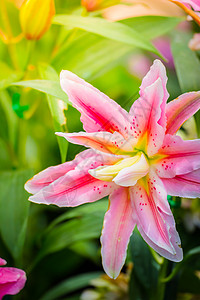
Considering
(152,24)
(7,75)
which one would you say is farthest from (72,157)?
(152,24)

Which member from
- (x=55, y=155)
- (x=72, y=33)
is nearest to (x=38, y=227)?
(x=55, y=155)

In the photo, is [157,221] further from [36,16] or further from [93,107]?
[36,16]

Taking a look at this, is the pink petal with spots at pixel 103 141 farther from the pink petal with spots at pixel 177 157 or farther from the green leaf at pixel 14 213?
the green leaf at pixel 14 213

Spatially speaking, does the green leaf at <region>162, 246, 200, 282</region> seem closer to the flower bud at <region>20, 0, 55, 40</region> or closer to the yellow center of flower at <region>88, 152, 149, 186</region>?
the yellow center of flower at <region>88, 152, 149, 186</region>

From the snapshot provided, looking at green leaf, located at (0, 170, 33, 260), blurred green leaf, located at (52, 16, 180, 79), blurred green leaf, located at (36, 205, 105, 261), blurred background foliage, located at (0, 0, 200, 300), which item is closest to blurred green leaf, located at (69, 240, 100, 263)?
blurred background foliage, located at (0, 0, 200, 300)

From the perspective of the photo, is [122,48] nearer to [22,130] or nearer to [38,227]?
[22,130]

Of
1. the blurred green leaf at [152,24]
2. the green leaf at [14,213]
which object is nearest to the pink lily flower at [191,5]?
the blurred green leaf at [152,24]
